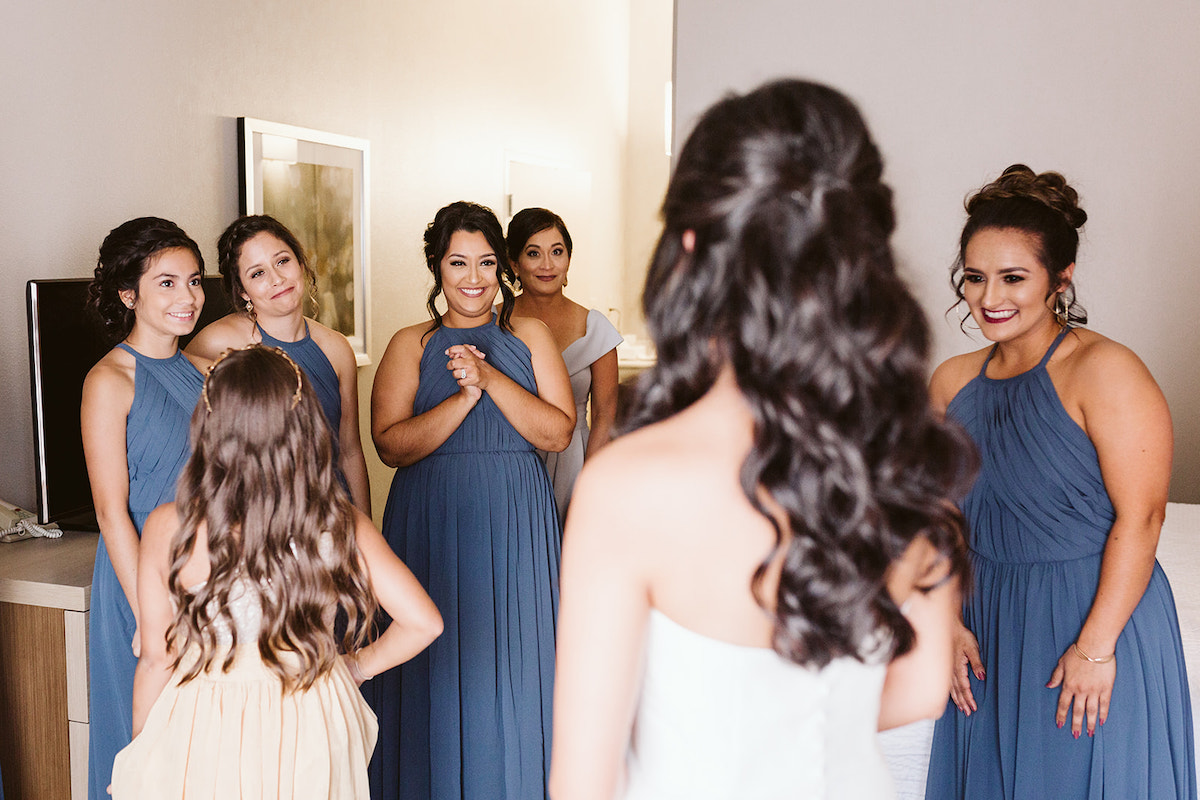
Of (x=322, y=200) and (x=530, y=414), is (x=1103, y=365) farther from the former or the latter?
(x=322, y=200)

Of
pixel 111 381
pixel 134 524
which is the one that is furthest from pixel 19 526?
pixel 111 381

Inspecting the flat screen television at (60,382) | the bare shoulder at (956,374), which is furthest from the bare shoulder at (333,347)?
the bare shoulder at (956,374)

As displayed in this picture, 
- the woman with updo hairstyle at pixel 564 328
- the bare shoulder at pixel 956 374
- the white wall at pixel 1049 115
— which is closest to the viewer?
the bare shoulder at pixel 956 374

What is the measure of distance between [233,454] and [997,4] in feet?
9.06

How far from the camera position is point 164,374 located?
2.23m

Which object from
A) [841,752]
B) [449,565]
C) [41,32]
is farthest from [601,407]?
[841,752]

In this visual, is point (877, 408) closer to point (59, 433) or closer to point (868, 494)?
point (868, 494)

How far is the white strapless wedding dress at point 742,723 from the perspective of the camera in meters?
0.89

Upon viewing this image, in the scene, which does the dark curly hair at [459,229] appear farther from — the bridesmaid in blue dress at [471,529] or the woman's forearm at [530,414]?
the woman's forearm at [530,414]

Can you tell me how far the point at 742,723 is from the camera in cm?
91

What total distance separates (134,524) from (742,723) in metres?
1.77

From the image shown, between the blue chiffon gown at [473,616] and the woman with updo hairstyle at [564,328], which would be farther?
the woman with updo hairstyle at [564,328]

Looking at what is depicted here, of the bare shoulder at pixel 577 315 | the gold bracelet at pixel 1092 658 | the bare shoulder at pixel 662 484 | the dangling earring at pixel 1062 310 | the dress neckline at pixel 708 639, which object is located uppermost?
the dangling earring at pixel 1062 310

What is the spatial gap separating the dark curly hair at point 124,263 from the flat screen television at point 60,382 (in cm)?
18
